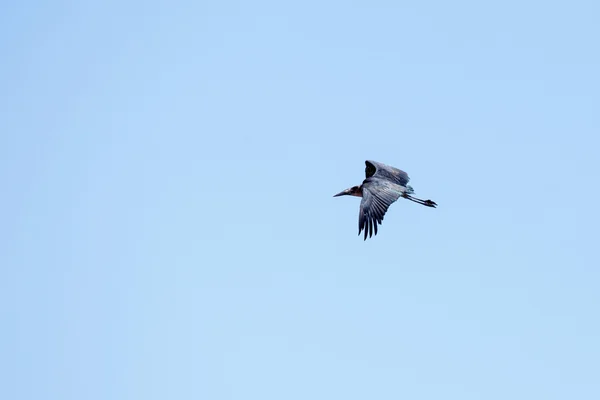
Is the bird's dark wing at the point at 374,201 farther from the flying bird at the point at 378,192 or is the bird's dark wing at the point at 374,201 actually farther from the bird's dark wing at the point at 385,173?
the bird's dark wing at the point at 385,173

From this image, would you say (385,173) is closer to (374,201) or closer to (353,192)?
(353,192)

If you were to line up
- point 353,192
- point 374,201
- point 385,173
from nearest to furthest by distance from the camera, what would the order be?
point 374,201, point 385,173, point 353,192

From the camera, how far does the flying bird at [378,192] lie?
39875mm

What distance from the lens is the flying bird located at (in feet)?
131

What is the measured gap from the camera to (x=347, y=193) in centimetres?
4891

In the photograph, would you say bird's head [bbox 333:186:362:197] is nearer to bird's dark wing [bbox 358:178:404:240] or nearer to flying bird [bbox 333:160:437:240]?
flying bird [bbox 333:160:437:240]

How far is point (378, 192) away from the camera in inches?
1644

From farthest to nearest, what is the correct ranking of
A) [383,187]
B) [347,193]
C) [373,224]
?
[347,193] → [383,187] → [373,224]

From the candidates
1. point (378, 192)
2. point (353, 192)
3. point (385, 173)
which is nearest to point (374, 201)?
point (378, 192)

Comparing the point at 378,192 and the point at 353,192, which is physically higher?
the point at 353,192

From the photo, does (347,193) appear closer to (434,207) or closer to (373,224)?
(434,207)

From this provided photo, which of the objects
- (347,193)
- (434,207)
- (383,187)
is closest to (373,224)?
(383,187)

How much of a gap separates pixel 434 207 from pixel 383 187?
146 inches

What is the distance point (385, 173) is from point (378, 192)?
13.3ft
